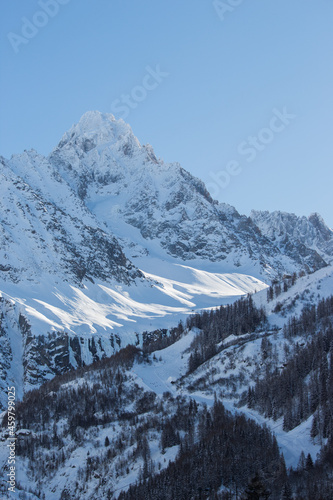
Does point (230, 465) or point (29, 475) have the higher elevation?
point (230, 465)

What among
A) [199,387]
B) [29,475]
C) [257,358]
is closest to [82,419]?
[29,475]

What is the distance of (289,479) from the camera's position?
7562 centimetres

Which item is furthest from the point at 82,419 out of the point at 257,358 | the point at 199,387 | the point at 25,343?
the point at 25,343

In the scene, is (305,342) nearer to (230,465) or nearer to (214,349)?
(214,349)

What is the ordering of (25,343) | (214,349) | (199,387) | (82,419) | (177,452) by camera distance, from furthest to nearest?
(25,343), (214,349), (199,387), (82,419), (177,452)

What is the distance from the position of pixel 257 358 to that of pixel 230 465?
43.4 metres

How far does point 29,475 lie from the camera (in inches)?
3954

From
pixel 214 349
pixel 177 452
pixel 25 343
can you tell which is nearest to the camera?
pixel 177 452

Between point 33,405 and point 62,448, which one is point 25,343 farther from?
point 62,448

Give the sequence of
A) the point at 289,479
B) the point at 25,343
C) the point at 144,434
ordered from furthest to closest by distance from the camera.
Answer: the point at 25,343 → the point at 144,434 → the point at 289,479

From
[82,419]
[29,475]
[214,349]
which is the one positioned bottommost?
[29,475]

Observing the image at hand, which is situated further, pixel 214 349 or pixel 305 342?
pixel 214 349

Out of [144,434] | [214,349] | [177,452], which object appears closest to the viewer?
[177,452]

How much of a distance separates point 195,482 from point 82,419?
39.9 meters
